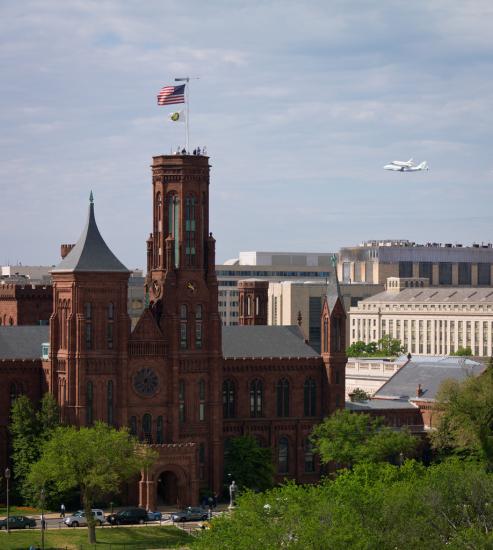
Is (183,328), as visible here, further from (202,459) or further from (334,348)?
(334,348)

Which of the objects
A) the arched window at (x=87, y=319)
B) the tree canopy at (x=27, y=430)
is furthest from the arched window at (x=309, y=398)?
the tree canopy at (x=27, y=430)

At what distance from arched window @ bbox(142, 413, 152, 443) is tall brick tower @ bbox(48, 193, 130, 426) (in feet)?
10.6

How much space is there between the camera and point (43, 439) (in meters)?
153

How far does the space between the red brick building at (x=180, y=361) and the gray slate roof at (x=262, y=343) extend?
0.50 feet

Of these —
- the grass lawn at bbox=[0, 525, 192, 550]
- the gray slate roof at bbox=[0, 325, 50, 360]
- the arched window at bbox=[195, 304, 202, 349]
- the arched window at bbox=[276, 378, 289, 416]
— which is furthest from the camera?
the arched window at bbox=[276, 378, 289, 416]

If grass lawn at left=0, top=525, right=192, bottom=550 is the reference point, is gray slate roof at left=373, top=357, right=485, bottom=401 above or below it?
above

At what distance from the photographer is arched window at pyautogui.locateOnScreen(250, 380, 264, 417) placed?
16850cm

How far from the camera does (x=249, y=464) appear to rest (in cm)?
16325

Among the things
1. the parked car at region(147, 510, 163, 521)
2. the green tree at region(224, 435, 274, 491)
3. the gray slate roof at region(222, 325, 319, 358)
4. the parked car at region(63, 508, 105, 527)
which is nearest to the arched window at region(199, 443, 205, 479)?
the green tree at region(224, 435, 274, 491)

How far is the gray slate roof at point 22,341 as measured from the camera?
524ft

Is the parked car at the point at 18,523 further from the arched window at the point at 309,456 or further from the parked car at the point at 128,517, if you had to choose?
the arched window at the point at 309,456

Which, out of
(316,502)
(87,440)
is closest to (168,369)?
(87,440)

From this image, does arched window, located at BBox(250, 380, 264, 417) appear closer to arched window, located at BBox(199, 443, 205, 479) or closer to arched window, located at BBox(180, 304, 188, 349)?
arched window, located at BBox(199, 443, 205, 479)

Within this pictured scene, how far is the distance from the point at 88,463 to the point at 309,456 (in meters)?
33.6
